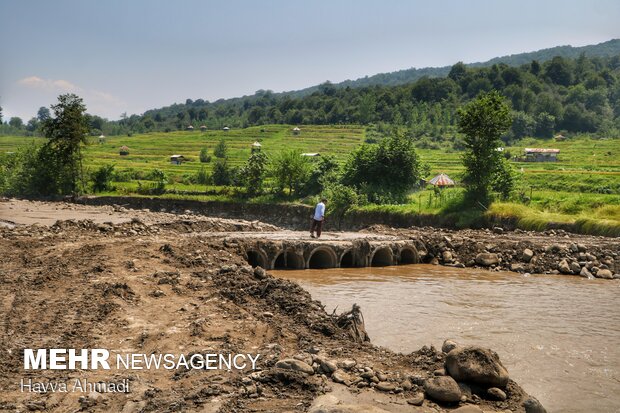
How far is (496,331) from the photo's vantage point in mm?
17891

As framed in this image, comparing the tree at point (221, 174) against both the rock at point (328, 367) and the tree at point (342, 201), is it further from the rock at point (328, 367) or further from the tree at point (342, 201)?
the rock at point (328, 367)

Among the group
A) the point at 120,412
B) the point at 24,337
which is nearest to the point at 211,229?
the point at 24,337

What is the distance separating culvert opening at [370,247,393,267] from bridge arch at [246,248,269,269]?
631 centimetres

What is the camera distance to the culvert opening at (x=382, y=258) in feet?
105

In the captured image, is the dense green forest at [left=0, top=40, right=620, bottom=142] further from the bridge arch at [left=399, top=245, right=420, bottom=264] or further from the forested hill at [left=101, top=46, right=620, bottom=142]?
the bridge arch at [left=399, top=245, right=420, bottom=264]

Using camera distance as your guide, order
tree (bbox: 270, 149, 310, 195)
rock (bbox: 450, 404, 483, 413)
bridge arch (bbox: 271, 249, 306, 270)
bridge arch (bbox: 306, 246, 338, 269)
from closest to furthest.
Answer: rock (bbox: 450, 404, 483, 413) < bridge arch (bbox: 271, 249, 306, 270) < bridge arch (bbox: 306, 246, 338, 269) < tree (bbox: 270, 149, 310, 195)

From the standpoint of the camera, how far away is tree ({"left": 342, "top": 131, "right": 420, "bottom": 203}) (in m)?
48.4

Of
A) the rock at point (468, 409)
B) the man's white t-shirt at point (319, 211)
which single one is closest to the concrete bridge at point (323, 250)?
the man's white t-shirt at point (319, 211)

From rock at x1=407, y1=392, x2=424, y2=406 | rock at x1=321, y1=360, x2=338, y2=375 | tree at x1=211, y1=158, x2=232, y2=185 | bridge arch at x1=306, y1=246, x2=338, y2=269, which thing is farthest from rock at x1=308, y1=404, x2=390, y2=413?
tree at x1=211, y1=158, x2=232, y2=185

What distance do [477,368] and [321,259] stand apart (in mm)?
20521

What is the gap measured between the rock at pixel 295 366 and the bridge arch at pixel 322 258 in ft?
60.5

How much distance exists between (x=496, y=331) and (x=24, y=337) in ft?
42.8

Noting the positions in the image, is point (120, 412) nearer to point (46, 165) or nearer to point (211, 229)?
point (211, 229)

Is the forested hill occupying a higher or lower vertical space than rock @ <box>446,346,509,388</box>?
higher
